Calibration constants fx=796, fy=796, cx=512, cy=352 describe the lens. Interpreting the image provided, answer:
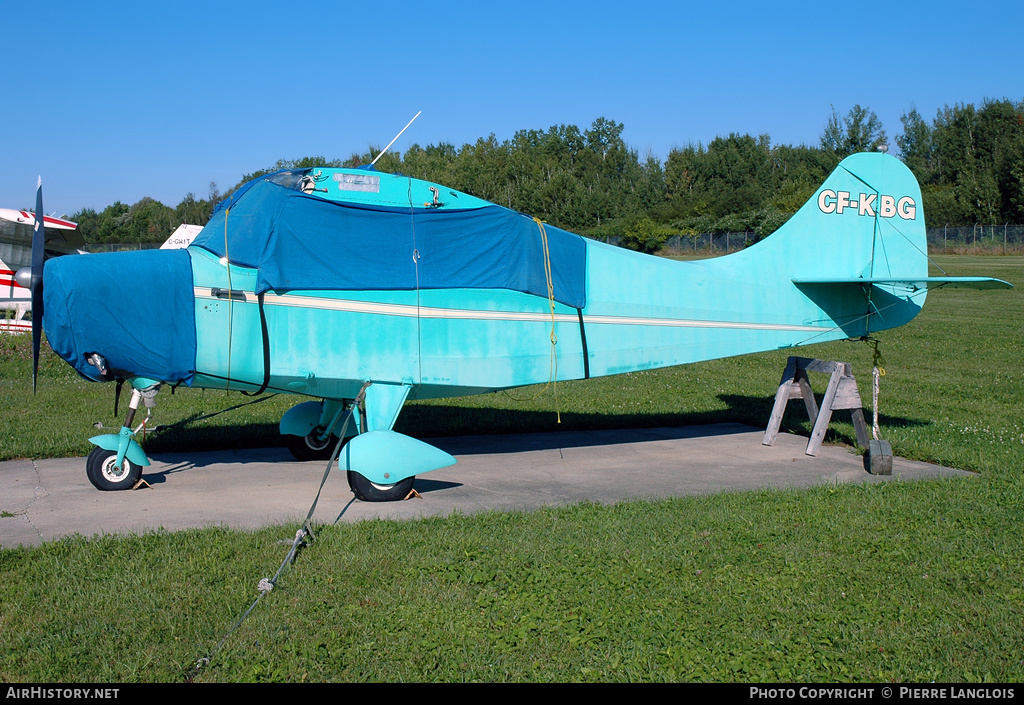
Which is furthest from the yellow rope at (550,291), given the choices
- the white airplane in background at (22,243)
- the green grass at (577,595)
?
the white airplane in background at (22,243)

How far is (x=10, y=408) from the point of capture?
10500mm

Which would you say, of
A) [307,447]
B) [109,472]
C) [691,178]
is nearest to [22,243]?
[307,447]

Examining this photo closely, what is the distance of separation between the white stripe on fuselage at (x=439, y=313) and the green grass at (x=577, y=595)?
79.7 inches

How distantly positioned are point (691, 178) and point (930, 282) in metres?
67.0

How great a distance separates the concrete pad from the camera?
6266 millimetres

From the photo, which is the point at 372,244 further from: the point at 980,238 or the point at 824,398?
the point at 980,238

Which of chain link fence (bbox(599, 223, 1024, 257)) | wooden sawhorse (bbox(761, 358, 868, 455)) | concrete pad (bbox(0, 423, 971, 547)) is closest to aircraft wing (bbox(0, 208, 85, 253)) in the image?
concrete pad (bbox(0, 423, 971, 547))

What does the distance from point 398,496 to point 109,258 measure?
10.3 feet

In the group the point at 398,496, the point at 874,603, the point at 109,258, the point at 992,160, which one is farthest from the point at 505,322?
the point at 992,160

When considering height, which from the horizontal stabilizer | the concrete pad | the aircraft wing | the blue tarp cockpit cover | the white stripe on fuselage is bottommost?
the concrete pad

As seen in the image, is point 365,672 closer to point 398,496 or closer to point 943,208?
point 398,496

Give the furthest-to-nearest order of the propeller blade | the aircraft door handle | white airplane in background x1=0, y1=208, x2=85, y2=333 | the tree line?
the tree line < white airplane in background x1=0, y1=208, x2=85, y2=333 < the aircraft door handle < the propeller blade

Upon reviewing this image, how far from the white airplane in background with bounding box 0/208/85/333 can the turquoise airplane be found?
44.2 ft

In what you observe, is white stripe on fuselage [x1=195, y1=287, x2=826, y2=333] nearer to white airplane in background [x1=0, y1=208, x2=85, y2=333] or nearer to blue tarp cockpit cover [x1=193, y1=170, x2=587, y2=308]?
blue tarp cockpit cover [x1=193, y1=170, x2=587, y2=308]
